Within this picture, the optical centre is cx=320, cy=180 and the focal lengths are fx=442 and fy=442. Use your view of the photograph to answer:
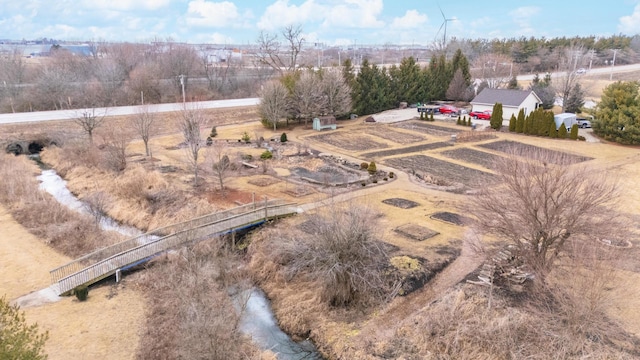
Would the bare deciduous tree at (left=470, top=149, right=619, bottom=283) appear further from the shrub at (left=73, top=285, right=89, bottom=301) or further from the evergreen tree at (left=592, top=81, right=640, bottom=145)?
the evergreen tree at (left=592, top=81, right=640, bottom=145)

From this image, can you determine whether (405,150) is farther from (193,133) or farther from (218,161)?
(193,133)

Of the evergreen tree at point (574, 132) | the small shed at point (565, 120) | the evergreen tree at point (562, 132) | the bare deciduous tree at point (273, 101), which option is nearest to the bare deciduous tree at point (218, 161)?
the bare deciduous tree at point (273, 101)

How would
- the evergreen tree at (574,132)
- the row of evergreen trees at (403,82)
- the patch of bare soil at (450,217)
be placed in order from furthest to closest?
the row of evergreen trees at (403,82) → the evergreen tree at (574,132) → the patch of bare soil at (450,217)

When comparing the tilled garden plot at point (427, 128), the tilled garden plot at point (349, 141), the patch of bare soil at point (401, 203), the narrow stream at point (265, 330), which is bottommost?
the narrow stream at point (265, 330)

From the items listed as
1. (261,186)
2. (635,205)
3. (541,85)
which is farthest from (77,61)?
(635,205)

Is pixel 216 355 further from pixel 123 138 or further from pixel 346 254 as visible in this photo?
pixel 123 138

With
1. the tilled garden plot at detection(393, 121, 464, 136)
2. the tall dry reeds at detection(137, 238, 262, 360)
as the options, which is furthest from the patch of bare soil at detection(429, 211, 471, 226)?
the tilled garden plot at detection(393, 121, 464, 136)

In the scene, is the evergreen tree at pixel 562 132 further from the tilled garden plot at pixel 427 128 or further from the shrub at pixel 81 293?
the shrub at pixel 81 293
